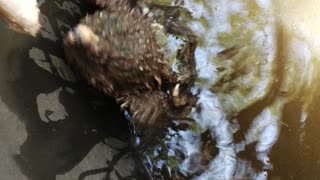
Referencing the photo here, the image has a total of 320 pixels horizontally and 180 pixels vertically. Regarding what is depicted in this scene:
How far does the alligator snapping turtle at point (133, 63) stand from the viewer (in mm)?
1348

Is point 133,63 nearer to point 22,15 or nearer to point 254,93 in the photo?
point 22,15

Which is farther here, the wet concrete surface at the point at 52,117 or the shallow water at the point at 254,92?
the shallow water at the point at 254,92

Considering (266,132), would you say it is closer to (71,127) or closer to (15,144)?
(71,127)

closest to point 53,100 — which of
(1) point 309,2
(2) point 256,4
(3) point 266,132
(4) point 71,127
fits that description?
(4) point 71,127

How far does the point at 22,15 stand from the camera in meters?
1.36

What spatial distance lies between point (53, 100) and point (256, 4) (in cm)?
83

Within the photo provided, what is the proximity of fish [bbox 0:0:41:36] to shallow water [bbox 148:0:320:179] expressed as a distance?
20.3 inches

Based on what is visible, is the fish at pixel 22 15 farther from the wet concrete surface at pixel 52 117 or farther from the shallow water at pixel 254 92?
the shallow water at pixel 254 92

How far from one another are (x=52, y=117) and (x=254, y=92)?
2.24 ft

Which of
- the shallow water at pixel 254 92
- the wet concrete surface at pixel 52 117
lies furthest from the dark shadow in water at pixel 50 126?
the shallow water at pixel 254 92

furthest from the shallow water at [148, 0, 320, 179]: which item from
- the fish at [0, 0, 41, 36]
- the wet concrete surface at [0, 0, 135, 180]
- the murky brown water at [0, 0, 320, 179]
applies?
the fish at [0, 0, 41, 36]

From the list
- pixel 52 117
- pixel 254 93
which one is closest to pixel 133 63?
pixel 52 117

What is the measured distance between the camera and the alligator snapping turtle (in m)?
1.35

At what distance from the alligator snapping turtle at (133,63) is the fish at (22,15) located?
0.10m
